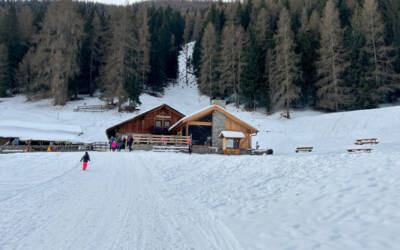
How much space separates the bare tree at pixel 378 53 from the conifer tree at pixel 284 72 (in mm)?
10951

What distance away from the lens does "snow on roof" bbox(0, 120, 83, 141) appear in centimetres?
2917

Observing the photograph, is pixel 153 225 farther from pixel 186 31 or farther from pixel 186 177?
pixel 186 31

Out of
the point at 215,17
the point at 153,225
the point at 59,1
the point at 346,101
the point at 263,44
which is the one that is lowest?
the point at 153,225

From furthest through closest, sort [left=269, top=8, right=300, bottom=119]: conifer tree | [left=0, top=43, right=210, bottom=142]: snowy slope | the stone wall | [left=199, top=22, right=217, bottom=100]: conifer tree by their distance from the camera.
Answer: [left=199, top=22, right=217, bottom=100]: conifer tree
[left=269, top=8, right=300, bottom=119]: conifer tree
[left=0, top=43, right=210, bottom=142]: snowy slope
the stone wall

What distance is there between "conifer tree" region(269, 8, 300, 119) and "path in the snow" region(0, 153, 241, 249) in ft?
105

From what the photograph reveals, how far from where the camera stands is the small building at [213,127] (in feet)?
85.9

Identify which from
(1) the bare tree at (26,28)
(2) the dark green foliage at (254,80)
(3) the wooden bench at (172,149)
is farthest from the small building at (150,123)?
(1) the bare tree at (26,28)

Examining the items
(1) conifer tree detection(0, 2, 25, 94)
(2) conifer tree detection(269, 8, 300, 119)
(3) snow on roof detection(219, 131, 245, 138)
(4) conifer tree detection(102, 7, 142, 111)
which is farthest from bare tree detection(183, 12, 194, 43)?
(3) snow on roof detection(219, 131, 245, 138)

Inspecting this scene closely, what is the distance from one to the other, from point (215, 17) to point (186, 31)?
26603mm

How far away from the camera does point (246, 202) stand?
7.37 m

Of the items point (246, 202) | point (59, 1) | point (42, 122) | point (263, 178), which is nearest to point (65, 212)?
point (246, 202)

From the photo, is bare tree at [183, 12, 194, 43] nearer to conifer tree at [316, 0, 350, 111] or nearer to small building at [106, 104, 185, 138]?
conifer tree at [316, 0, 350, 111]

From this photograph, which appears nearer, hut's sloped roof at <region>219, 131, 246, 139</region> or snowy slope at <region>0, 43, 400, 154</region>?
hut's sloped roof at <region>219, 131, 246, 139</region>

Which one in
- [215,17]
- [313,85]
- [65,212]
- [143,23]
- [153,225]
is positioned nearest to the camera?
[153,225]
